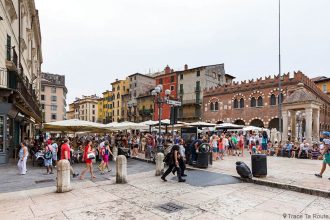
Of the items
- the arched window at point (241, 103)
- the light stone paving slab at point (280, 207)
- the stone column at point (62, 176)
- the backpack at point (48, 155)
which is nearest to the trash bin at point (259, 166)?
the light stone paving slab at point (280, 207)

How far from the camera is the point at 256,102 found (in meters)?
34.0

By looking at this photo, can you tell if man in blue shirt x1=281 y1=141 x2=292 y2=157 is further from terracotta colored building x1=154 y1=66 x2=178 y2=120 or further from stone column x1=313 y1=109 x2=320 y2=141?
terracotta colored building x1=154 y1=66 x2=178 y2=120

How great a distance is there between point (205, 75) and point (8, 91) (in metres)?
Result: 36.8

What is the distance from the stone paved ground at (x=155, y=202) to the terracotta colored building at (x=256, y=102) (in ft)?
79.5

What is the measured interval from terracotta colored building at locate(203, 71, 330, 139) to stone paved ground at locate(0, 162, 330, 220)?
79.5ft

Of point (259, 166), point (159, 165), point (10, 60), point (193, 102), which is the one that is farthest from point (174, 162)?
point (193, 102)

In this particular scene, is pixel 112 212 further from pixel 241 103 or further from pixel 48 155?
pixel 241 103

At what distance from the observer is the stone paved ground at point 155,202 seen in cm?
529

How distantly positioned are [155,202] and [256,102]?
31167 millimetres

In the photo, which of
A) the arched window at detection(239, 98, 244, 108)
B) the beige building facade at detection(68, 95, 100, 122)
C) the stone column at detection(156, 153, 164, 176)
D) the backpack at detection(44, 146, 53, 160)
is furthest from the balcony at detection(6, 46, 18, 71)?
the beige building facade at detection(68, 95, 100, 122)

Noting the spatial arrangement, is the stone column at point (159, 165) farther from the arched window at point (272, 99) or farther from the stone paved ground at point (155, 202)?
the arched window at point (272, 99)

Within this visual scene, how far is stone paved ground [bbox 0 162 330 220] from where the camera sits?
5289 millimetres

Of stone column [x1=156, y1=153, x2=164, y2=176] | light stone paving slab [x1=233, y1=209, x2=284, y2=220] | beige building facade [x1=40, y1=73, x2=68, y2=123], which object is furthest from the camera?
beige building facade [x1=40, y1=73, x2=68, y2=123]

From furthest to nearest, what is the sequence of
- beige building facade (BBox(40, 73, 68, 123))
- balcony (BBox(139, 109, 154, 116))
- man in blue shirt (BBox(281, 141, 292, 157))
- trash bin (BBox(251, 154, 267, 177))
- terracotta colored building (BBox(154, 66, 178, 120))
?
1. beige building facade (BBox(40, 73, 68, 123))
2. balcony (BBox(139, 109, 154, 116))
3. terracotta colored building (BBox(154, 66, 178, 120))
4. man in blue shirt (BBox(281, 141, 292, 157))
5. trash bin (BBox(251, 154, 267, 177))
